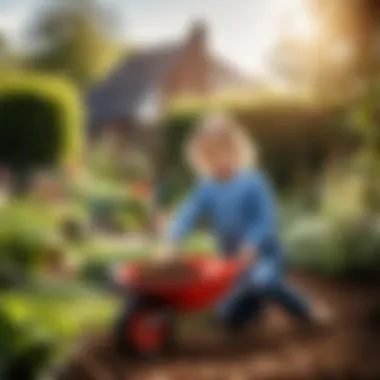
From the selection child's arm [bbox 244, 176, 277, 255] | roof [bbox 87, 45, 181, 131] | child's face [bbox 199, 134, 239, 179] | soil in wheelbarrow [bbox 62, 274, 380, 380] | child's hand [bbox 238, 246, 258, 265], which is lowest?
soil in wheelbarrow [bbox 62, 274, 380, 380]

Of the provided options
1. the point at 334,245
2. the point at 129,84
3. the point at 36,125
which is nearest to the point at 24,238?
the point at 36,125

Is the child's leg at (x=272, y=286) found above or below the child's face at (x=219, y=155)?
below

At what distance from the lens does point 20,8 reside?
5.66 feet

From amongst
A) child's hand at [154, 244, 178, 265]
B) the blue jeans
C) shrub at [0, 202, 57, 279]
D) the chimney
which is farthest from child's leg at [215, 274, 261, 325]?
the chimney

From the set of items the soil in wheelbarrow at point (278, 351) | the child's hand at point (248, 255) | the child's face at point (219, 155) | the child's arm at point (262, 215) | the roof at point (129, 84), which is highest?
the roof at point (129, 84)

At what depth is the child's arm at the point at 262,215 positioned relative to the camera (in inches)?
70.2

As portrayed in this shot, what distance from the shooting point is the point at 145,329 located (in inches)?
68.2

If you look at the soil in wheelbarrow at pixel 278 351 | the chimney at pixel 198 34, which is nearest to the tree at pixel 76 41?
the chimney at pixel 198 34

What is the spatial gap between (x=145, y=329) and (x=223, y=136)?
355mm

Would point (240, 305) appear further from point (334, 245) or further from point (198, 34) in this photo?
point (198, 34)

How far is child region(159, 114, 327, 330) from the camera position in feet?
5.82

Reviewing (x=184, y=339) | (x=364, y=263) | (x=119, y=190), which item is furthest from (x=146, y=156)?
(x=364, y=263)

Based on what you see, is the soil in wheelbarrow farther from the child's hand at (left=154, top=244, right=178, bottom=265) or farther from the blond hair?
the blond hair

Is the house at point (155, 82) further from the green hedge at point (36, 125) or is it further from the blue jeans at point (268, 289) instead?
the blue jeans at point (268, 289)
